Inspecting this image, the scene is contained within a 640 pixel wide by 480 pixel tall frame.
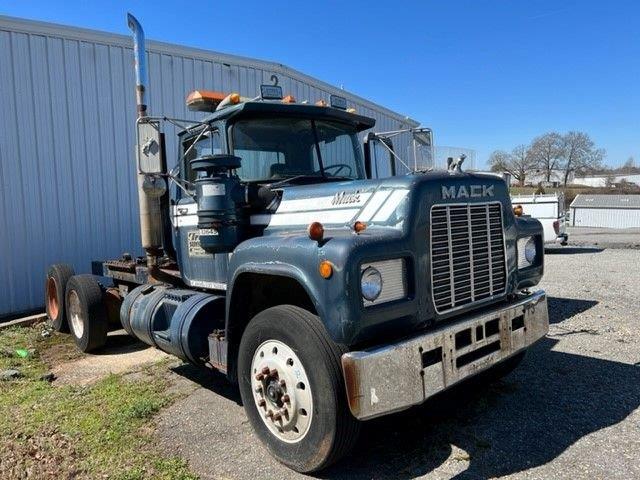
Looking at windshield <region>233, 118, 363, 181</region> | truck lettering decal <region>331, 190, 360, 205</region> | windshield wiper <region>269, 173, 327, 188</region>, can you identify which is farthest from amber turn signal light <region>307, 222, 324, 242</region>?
windshield <region>233, 118, 363, 181</region>

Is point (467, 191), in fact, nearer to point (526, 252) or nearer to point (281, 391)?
point (526, 252)

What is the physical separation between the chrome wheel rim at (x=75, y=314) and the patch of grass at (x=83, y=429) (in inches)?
35.7

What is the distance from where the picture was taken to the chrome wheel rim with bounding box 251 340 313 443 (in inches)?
127

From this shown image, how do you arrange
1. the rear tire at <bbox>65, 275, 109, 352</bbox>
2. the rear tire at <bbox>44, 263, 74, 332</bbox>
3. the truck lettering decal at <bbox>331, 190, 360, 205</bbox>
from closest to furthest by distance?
the truck lettering decal at <bbox>331, 190, 360, 205</bbox>, the rear tire at <bbox>65, 275, 109, 352</bbox>, the rear tire at <bbox>44, 263, 74, 332</bbox>

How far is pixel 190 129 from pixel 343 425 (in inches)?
122

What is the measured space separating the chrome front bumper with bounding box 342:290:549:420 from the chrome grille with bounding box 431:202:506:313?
0.17 metres

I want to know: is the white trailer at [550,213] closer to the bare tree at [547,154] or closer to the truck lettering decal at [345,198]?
the truck lettering decal at [345,198]

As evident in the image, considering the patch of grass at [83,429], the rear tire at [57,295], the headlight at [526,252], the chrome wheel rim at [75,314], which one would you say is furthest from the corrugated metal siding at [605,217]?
the patch of grass at [83,429]

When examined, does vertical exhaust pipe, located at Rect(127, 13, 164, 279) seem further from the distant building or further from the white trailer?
the distant building

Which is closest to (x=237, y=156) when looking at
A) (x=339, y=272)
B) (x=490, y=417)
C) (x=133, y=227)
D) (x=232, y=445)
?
(x=339, y=272)

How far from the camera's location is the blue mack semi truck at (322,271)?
301 cm

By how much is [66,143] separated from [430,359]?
25.2ft

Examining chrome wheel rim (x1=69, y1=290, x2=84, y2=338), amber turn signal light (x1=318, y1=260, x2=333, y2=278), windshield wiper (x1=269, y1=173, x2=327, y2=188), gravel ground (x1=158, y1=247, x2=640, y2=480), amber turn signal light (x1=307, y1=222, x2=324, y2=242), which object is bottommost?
gravel ground (x1=158, y1=247, x2=640, y2=480)

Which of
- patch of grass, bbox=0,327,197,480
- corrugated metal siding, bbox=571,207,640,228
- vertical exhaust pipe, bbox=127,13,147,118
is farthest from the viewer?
corrugated metal siding, bbox=571,207,640,228
